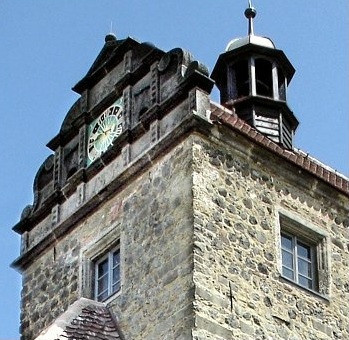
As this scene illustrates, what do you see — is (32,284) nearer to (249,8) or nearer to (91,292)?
(91,292)

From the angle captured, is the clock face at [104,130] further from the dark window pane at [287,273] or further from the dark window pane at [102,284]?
the dark window pane at [287,273]

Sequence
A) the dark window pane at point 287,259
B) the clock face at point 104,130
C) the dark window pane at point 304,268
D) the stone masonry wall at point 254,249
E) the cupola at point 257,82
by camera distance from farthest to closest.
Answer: the cupola at point 257,82 < the clock face at point 104,130 < the dark window pane at point 304,268 < the dark window pane at point 287,259 < the stone masonry wall at point 254,249

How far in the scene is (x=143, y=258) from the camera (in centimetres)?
2234

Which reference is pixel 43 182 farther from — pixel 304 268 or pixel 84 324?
pixel 304 268

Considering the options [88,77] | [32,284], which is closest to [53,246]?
[32,284]

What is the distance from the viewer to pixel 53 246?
24328 mm

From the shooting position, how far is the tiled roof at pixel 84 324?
21641mm

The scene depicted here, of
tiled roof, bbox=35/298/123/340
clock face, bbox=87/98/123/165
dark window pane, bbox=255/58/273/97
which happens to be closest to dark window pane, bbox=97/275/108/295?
tiled roof, bbox=35/298/123/340

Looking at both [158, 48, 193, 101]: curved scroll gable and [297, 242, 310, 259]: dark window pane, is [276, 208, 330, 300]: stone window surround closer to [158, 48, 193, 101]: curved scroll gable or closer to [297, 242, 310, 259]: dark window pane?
[297, 242, 310, 259]: dark window pane

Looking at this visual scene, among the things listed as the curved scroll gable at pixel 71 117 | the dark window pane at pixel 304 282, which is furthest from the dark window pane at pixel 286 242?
the curved scroll gable at pixel 71 117

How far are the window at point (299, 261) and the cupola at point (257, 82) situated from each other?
2112 millimetres

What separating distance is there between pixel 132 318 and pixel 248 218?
2032 millimetres

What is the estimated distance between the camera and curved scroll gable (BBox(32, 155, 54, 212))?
24938mm

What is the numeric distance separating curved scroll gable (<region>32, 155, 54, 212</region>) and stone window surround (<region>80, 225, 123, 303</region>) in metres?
1.65
